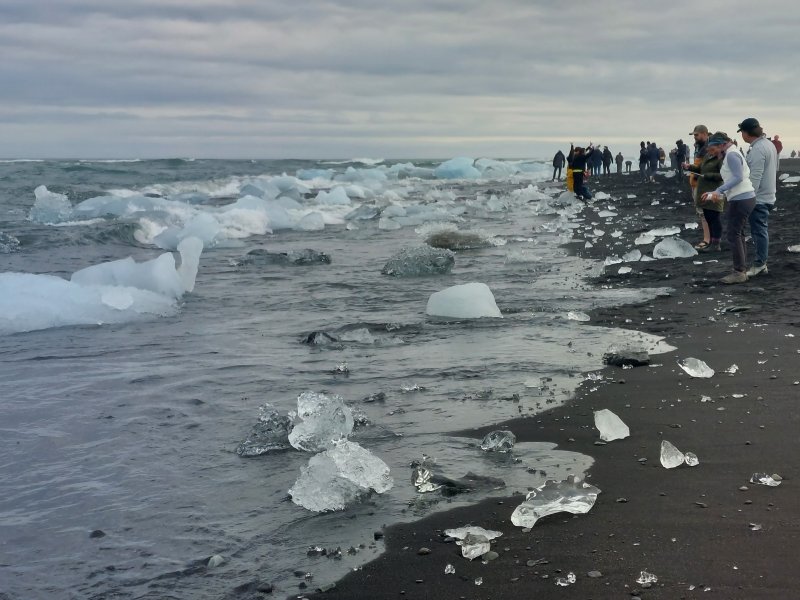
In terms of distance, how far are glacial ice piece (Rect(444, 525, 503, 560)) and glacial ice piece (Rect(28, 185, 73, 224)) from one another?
817 inches

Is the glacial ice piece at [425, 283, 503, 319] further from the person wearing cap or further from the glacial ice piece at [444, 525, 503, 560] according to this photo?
the glacial ice piece at [444, 525, 503, 560]

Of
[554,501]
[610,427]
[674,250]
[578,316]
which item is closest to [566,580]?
[554,501]

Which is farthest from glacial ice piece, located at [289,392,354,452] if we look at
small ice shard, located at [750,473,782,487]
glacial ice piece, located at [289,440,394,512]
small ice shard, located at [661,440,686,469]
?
small ice shard, located at [750,473,782,487]

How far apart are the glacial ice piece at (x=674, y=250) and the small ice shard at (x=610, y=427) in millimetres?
6551

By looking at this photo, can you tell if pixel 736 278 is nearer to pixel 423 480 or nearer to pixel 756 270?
pixel 756 270

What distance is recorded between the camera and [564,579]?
2.65m

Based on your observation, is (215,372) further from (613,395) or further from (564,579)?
(564,579)

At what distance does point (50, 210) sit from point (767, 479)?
2218 centimetres

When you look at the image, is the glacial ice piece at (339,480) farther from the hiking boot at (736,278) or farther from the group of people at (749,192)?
the hiking boot at (736,278)

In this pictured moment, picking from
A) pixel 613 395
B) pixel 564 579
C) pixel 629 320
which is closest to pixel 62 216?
pixel 629 320

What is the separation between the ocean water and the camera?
3.22 m

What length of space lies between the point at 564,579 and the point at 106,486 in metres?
2.33

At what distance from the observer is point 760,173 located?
7699 mm

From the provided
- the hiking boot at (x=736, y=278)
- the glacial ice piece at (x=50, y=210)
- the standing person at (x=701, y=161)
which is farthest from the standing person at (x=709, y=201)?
the glacial ice piece at (x=50, y=210)
